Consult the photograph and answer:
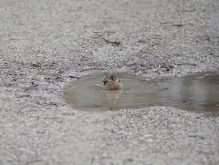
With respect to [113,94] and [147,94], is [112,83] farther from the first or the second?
[147,94]

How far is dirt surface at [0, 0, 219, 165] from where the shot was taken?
19.9ft

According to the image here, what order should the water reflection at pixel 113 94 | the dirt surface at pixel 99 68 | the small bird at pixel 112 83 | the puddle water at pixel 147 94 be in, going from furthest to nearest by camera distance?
the small bird at pixel 112 83
the water reflection at pixel 113 94
the puddle water at pixel 147 94
the dirt surface at pixel 99 68

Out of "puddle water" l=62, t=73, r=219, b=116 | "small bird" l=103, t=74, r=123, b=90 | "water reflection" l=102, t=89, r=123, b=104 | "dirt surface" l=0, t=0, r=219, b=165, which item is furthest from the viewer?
"small bird" l=103, t=74, r=123, b=90

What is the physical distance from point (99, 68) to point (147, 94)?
209 centimetres

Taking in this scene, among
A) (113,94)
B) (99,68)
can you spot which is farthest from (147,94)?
(99,68)

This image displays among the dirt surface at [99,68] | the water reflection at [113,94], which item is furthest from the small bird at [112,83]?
the dirt surface at [99,68]

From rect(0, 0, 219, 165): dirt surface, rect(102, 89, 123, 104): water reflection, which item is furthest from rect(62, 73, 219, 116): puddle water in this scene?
rect(0, 0, 219, 165): dirt surface

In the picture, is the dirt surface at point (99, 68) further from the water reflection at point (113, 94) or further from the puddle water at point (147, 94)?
the water reflection at point (113, 94)

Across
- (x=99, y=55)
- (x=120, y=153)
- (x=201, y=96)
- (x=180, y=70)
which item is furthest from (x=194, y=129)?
(x=99, y=55)

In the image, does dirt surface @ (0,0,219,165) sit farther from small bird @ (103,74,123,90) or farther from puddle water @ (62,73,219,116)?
small bird @ (103,74,123,90)

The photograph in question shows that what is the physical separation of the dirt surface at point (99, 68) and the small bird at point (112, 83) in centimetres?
91

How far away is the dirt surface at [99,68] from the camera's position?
6.06 m

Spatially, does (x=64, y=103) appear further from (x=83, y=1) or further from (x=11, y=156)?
(x=83, y=1)

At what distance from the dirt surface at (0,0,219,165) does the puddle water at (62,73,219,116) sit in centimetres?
34
